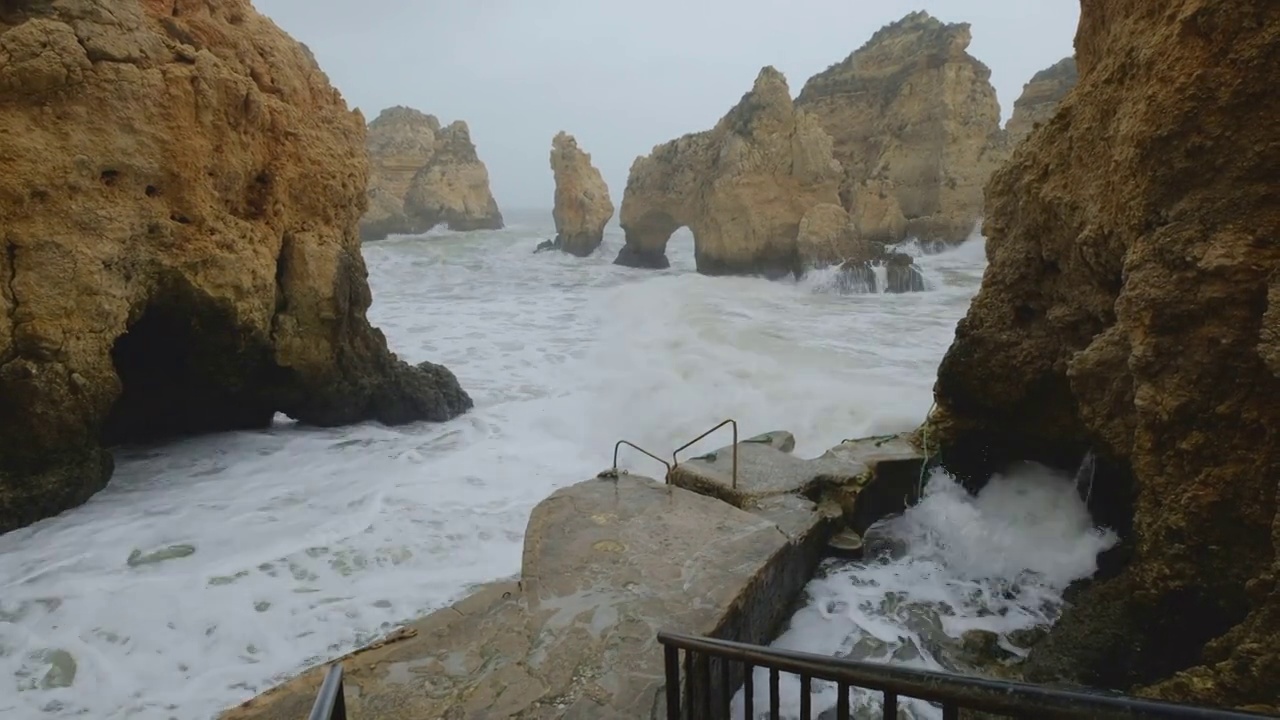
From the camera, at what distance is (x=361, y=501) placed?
244 inches

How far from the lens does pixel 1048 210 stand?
165 inches

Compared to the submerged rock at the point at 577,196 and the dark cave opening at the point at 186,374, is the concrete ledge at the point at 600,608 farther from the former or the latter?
the submerged rock at the point at 577,196

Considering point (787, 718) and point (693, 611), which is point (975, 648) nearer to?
point (787, 718)

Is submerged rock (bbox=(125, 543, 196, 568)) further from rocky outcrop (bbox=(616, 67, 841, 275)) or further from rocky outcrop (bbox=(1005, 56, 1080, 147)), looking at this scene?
rocky outcrop (bbox=(1005, 56, 1080, 147))

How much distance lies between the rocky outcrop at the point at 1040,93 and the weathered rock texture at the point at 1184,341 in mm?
38932

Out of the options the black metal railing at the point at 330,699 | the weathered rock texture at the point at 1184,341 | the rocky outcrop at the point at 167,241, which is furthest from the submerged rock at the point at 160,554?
the weathered rock texture at the point at 1184,341

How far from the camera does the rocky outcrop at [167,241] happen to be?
17.4 ft

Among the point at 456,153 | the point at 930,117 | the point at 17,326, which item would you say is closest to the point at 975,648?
the point at 17,326

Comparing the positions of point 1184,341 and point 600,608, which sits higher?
point 1184,341

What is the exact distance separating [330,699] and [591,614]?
234cm

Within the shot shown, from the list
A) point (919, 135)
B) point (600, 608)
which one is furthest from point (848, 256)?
point (600, 608)

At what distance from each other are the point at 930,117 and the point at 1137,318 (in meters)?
35.2

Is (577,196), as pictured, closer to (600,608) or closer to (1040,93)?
(1040,93)

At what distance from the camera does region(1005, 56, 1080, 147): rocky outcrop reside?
37.5m
